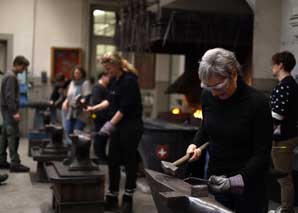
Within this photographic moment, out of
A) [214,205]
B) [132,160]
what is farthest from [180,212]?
[132,160]

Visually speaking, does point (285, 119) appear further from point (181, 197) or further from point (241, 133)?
point (181, 197)

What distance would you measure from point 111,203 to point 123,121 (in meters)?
0.93

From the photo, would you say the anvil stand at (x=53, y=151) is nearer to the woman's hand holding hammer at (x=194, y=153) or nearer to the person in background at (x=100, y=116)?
the person in background at (x=100, y=116)

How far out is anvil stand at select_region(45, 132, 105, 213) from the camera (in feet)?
16.8

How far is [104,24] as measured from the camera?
41.6ft

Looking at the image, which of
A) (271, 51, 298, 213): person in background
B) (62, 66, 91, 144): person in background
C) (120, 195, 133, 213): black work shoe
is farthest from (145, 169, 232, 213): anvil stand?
(62, 66, 91, 144): person in background

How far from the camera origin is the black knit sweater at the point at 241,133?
9.22 feet

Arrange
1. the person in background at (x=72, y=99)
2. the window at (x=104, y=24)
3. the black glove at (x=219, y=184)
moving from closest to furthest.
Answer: the black glove at (x=219, y=184), the person in background at (x=72, y=99), the window at (x=104, y=24)

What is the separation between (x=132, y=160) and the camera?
5500mm

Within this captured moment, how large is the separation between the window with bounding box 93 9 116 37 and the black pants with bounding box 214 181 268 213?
9879 millimetres

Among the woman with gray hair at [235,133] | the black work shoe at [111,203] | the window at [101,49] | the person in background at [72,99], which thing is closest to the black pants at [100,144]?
the person in background at [72,99]

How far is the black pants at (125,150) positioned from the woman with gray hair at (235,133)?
7.84 feet

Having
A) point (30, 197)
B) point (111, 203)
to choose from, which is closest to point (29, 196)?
point (30, 197)

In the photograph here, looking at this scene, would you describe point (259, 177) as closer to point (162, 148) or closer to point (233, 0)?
point (162, 148)
